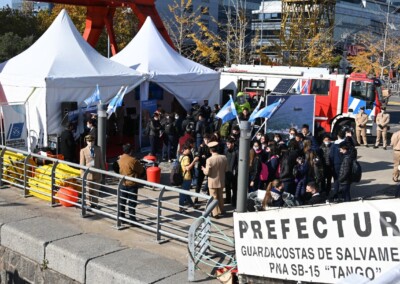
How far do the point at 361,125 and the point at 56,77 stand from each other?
11.0 meters

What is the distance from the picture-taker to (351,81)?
1928cm

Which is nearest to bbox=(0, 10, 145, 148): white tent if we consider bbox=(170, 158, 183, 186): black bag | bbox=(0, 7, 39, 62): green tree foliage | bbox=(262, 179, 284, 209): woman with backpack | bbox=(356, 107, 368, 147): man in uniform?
bbox=(170, 158, 183, 186): black bag

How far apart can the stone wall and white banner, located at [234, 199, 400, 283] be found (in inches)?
110

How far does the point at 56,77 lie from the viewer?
13.6m

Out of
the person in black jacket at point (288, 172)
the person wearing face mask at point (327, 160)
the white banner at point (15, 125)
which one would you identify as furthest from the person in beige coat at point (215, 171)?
the white banner at point (15, 125)

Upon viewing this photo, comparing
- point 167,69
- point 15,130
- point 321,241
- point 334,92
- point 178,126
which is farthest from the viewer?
point 334,92

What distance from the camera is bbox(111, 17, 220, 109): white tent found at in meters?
16.5

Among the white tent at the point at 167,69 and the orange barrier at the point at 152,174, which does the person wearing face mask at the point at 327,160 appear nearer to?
the orange barrier at the point at 152,174

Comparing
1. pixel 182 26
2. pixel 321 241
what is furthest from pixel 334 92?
pixel 182 26

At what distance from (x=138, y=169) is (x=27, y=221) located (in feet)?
6.78

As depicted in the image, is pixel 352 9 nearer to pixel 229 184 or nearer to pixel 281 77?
pixel 281 77

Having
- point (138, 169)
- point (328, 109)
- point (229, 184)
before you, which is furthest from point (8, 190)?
point (328, 109)

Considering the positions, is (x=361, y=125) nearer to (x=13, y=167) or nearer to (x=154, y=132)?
(x=154, y=132)

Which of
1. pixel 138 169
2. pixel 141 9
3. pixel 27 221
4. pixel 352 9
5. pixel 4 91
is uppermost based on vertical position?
pixel 352 9
